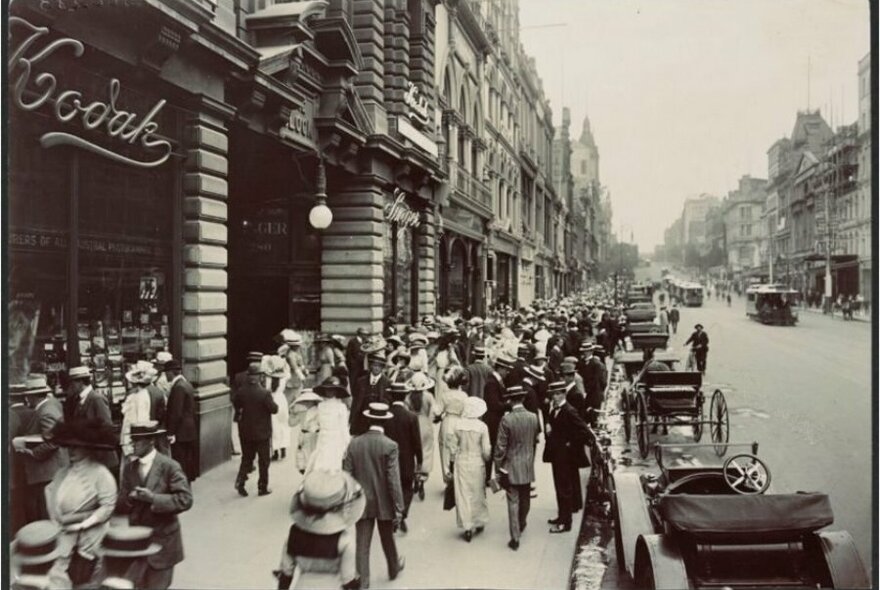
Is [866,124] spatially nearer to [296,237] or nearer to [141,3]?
[141,3]

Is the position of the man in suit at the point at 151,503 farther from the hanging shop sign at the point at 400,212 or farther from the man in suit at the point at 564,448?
the hanging shop sign at the point at 400,212

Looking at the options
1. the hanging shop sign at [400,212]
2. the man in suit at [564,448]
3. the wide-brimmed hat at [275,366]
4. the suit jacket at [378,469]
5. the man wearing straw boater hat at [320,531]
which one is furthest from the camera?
the hanging shop sign at [400,212]

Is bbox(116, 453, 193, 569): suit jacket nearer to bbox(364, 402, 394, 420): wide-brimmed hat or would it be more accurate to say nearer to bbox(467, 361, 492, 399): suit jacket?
bbox(364, 402, 394, 420): wide-brimmed hat

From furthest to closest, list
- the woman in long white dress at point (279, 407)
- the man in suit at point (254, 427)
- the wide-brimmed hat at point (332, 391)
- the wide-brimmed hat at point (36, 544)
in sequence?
the woman in long white dress at point (279, 407) → the man in suit at point (254, 427) → the wide-brimmed hat at point (332, 391) → the wide-brimmed hat at point (36, 544)

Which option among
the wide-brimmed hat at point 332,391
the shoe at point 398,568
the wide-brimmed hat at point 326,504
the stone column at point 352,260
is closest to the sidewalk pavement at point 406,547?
the shoe at point 398,568

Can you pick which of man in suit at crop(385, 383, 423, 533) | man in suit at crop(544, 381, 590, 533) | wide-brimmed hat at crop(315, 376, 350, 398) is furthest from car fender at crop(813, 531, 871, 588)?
wide-brimmed hat at crop(315, 376, 350, 398)

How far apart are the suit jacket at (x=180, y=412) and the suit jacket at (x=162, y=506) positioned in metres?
3.73

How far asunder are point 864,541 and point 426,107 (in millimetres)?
18756

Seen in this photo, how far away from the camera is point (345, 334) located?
19328 mm

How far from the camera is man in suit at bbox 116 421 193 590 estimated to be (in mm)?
5652

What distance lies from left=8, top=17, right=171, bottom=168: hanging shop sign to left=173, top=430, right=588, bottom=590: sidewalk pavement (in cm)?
429

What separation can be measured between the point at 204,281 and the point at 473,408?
16.1ft

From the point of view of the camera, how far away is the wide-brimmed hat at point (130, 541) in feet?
18.6

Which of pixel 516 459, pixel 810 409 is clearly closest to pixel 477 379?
pixel 516 459
